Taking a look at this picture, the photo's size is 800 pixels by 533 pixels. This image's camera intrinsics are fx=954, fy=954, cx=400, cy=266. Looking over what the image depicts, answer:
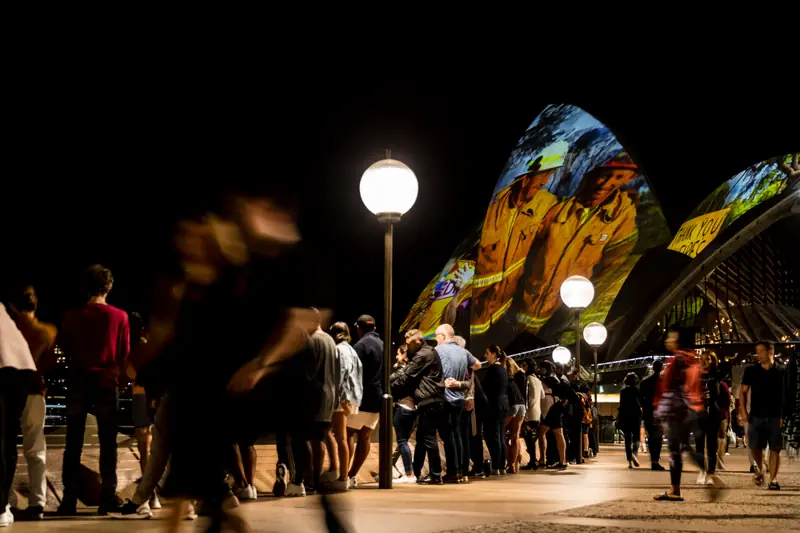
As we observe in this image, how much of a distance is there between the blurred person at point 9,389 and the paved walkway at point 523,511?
0.31 m

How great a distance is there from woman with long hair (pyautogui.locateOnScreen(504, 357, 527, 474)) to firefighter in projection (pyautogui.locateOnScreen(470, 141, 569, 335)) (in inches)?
1453

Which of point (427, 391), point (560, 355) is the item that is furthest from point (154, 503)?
point (560, 355)

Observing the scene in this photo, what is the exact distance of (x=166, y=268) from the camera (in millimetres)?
4020

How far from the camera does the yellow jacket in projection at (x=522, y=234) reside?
5222 cm

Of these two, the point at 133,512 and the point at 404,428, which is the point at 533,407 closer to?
the point at 404,428


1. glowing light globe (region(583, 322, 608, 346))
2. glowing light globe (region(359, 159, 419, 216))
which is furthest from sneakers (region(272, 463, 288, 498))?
glowing light globe (region(583, 322, 608, 346))

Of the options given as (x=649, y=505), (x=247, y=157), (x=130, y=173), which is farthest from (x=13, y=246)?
(x=649, y=505)

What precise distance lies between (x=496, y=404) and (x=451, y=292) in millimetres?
42128

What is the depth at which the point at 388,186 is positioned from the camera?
35.3 ft

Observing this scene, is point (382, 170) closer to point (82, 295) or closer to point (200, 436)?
point (82, 295)

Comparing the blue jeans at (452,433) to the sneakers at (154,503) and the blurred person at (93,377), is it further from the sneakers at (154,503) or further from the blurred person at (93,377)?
the blurred person at (93,377)

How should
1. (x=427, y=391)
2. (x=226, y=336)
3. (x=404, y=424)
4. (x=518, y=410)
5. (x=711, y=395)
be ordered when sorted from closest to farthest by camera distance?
(x=226, y=336) → (x=427, y=391) → (x=404, y=424) → (x=711, y=395) → (x=518, y=410)

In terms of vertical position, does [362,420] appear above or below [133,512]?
above

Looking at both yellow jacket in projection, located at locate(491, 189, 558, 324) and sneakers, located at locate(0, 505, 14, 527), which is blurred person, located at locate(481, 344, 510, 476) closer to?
sneakers, located at locate(0, 505, 14, 527)
